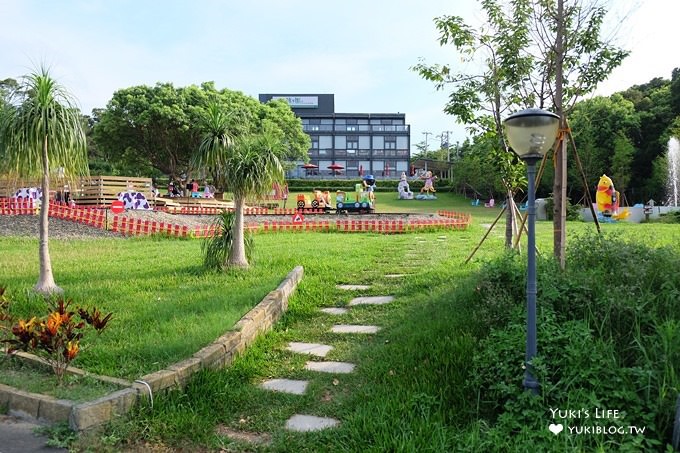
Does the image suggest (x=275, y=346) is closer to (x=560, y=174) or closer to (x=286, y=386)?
(x=286, y=386)

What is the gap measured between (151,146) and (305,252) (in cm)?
2479

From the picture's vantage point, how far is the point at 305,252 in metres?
10.3

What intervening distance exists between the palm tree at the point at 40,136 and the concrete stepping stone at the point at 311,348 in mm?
3411

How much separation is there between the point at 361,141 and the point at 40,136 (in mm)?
72575

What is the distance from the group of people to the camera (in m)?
31.8

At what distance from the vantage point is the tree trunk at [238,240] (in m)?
7.62

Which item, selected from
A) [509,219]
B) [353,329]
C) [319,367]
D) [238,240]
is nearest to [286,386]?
[319,367]

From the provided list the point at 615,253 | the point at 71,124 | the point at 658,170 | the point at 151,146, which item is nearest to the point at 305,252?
the point at 71,124

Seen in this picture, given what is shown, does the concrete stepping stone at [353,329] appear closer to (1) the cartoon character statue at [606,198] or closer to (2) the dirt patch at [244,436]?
(2) the dirt patch at [244,436]

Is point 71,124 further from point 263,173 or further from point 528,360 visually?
point 528,360

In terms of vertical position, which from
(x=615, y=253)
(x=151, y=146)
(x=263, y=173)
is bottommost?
(x=615, y=253)

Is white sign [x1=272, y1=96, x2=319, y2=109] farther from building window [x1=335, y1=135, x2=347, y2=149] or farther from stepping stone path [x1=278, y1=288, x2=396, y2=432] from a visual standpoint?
stepping stone path [x1=278, y1=288, x2=396, y2=432]

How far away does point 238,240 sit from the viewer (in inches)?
303

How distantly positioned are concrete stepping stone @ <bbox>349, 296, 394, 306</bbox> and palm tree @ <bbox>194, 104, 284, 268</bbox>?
218 cm
